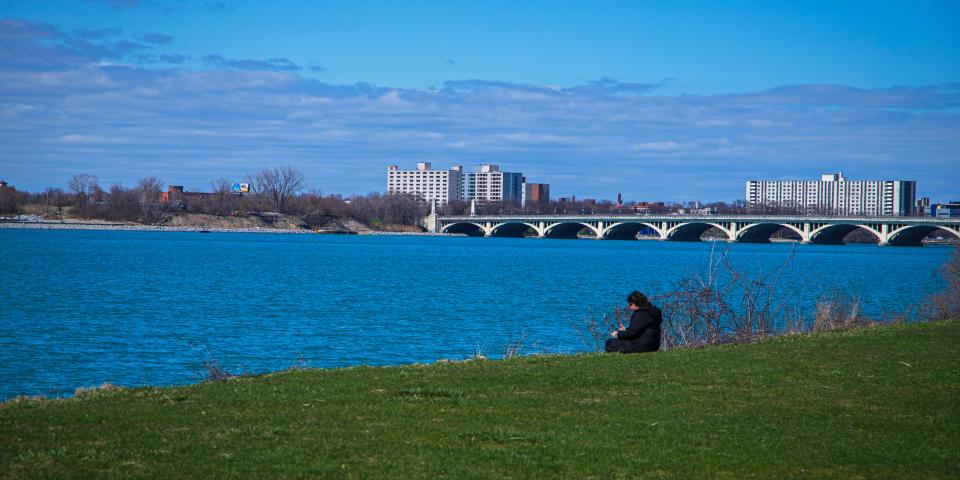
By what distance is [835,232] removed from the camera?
142 metres

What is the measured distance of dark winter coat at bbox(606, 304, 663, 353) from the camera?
16203 millimetres

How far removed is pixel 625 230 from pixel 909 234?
55104 millimetres

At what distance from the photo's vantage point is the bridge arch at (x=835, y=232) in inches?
5103

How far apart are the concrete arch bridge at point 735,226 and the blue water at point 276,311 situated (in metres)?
53.3

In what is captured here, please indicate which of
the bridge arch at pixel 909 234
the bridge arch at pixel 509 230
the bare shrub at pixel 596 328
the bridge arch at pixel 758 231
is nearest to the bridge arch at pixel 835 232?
the bridge arch at pixel 909 234

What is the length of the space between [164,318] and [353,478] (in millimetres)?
28527

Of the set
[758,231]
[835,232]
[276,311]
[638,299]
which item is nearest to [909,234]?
[835,232]

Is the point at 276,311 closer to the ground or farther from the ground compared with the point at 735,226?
closer to the ground

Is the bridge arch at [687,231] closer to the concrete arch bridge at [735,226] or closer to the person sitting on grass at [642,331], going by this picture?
the concrete arch bridge at [735,226]

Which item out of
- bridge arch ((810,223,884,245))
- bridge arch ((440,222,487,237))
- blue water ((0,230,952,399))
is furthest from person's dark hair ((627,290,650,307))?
bridge arch ((440,222,487,237))

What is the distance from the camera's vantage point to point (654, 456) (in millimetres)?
8977

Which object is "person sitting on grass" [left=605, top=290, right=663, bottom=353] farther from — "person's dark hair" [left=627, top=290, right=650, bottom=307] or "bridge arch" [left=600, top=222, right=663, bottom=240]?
"bridge arch" [left=600, top=222, right=663, bottom=240]

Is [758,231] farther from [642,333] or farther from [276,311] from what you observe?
[642,333]

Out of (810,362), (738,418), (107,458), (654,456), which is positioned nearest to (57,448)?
(107,458)
